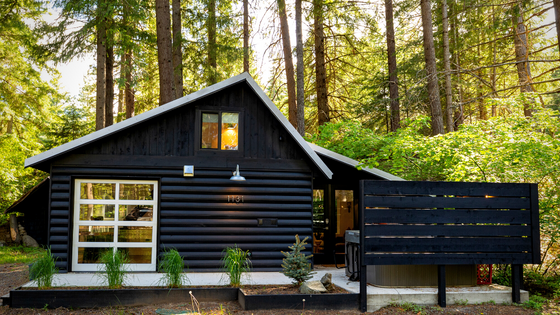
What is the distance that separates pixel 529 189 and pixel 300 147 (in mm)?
4372

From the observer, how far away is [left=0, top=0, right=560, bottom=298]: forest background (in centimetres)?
856

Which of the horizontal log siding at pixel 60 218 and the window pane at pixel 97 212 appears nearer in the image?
the horizontal log siding at pixel 60 218

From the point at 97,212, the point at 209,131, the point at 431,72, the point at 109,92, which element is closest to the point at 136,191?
the point at 97,212

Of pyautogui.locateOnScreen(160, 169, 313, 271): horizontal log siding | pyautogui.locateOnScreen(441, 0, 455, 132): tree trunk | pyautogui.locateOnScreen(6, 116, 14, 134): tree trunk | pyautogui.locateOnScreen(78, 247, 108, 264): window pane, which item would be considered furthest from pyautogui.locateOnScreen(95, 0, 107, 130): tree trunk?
pyautogui.locateOnScreen(441, 0, 455, 132): tree trunk

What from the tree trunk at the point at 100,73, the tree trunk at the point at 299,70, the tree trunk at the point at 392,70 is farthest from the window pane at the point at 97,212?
the tree trunk at the point at 392,70

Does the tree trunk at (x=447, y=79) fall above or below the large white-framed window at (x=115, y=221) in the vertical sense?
above

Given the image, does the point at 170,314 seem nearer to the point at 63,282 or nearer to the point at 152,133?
the point at 63,282

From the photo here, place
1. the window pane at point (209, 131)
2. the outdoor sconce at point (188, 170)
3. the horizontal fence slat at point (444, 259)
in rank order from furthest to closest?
1. the window pane at point (209, 131)
2. the outdoor sconce at point (188, 170)
3. the horizontal fence slat at point (444, 259)

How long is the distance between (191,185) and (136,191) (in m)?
1.15

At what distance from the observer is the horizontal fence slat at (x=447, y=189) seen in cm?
629

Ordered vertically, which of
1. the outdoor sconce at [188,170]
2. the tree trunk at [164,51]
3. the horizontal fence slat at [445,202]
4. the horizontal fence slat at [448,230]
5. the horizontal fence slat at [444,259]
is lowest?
the horizontal fence slat at [444,259]

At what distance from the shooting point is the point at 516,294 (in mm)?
6664

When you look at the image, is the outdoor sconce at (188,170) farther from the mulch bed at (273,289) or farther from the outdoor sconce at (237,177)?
the mulch bed at (273,289)

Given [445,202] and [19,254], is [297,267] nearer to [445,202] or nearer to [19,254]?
[445,202]
